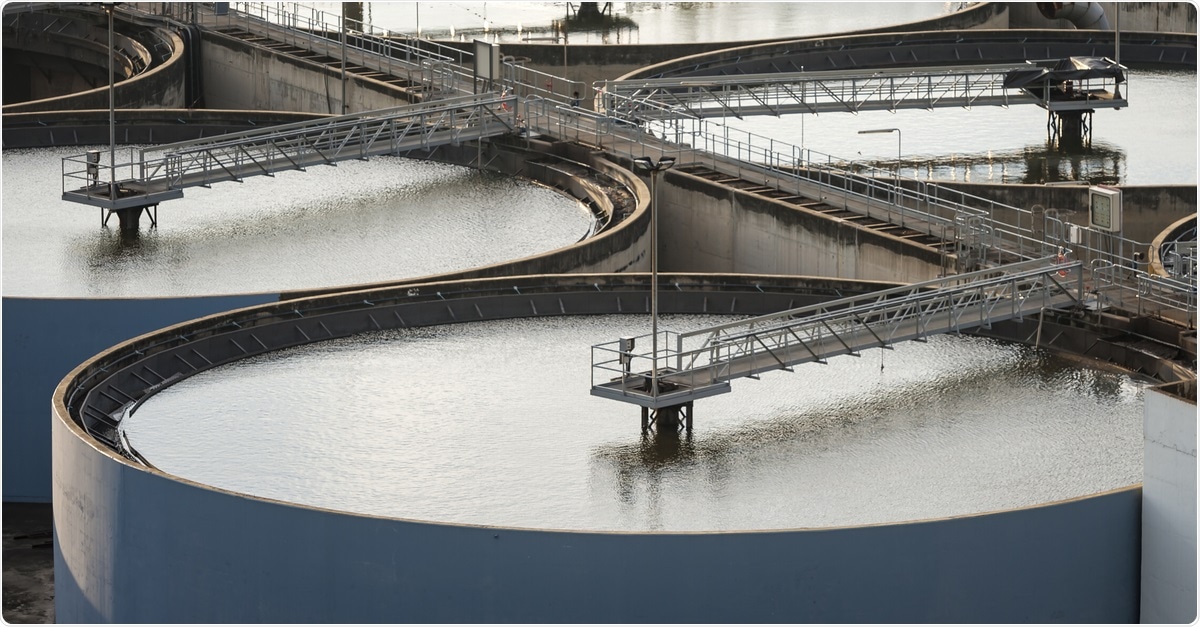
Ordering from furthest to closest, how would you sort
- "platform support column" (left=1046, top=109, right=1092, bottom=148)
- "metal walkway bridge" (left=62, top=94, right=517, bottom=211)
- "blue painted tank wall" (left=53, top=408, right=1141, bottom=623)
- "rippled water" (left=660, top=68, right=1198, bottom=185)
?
"platform support column" (left=1046, top=109, right=1092, bottom=148) → "rippled water" (left=660, top=68, right=1198, bottom=185) → "metal walkway bridge" (left=62, top=94, right=517, bottom=211) → "blue painted tank wall" (left=53, top=408, right=1141, bottom=623)

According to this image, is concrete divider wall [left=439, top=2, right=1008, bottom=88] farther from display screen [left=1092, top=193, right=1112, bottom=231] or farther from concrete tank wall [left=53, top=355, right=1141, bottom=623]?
concrete tank wall [left=53, top=355, right=1141, bottom=623]

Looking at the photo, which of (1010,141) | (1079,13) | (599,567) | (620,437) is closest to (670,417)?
(620,437)

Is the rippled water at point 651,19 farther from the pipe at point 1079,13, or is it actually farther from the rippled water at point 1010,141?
the rippled water at point 1010,141

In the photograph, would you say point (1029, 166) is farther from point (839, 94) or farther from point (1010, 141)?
point (839, 94)

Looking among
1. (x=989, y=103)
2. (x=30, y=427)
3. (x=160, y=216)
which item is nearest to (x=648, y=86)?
(x=989, y=103)

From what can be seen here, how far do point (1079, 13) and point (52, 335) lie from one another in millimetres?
41748

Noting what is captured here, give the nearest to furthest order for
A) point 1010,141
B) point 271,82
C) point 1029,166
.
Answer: point 1029,166
point 1010,141
point 271,82

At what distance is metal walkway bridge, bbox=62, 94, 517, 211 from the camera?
40.8 m

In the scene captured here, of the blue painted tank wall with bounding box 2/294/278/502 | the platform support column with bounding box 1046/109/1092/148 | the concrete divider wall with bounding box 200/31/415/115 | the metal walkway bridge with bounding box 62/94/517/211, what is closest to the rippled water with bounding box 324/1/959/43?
the concrete divider wall with bounding box 200/31/415/115

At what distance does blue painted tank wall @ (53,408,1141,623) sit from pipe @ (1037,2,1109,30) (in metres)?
44.4

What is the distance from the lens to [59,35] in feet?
208

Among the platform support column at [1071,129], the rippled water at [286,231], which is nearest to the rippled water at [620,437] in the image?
the rippled water at [286,231]

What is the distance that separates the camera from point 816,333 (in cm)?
2961

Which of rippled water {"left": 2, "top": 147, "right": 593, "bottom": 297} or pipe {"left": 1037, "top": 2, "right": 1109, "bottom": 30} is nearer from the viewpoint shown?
rippled water {"left": 2, "top": 147, "right": 593, "bottom": 297}
